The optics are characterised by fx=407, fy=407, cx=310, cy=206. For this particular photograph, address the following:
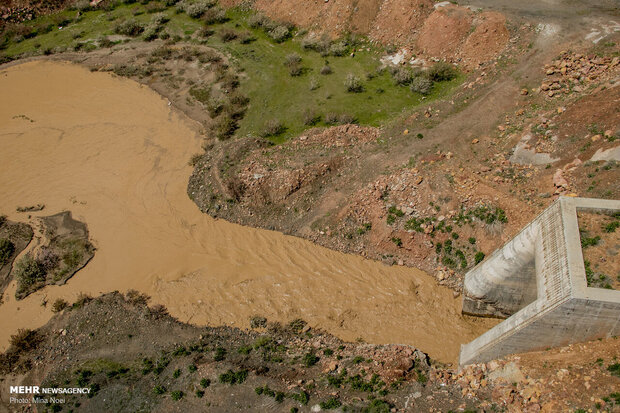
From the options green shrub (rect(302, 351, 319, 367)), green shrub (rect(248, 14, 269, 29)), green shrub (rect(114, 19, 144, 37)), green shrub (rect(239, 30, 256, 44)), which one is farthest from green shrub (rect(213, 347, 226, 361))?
green shrub (rect(114, 19, 144, 37))

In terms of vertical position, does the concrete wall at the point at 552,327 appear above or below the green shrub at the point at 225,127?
below

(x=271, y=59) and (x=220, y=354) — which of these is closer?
(x=220, y=354)

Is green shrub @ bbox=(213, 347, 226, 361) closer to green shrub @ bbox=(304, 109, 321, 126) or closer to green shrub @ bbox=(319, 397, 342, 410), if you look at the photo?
green shrub @ bbox=(319, 397, 342, 410)

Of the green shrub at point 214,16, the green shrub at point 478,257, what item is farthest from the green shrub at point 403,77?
the green shrub at point 214,16

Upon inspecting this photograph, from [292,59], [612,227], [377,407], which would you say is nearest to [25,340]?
[377,407]

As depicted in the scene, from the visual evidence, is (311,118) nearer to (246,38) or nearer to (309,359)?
(246,38)

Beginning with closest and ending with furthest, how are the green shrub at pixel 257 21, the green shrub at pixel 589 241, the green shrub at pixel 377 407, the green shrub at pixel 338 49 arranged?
the green shrub at pixel 377 407 < the green shrub at pixel 589 241 < the green shrub at pixel 338 49 < the green shrub at pixel 257 21

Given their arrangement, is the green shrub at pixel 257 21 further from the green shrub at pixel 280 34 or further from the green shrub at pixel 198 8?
the green shrub at pixel 198 8
